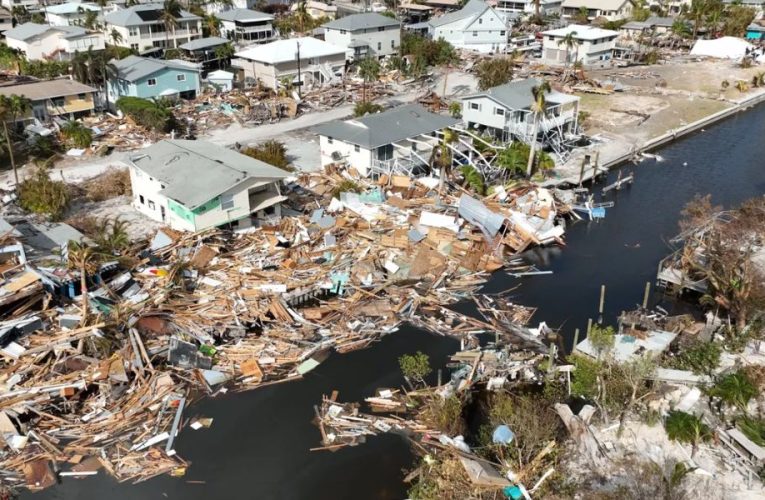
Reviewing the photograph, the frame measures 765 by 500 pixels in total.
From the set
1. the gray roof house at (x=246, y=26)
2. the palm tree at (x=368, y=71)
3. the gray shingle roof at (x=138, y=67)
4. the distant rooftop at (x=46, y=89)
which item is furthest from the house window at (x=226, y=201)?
the gray roof house at (x=246, y=26)

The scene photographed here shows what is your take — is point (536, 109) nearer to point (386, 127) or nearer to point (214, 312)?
point (386, 127)

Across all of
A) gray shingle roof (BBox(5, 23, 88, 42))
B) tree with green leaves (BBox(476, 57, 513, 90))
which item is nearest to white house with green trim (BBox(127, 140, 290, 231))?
tree with green leaves (BBox(476, 57, 513, 90))

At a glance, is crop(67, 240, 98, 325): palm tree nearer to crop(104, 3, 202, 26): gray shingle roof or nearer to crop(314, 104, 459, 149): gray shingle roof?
crop(314, 104, 459, 149): gray shingle roof

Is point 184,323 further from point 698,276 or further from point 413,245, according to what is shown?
point 698,276

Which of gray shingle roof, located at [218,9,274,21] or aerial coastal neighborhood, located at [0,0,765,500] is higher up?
gray shingle roof, located at [218,9,274,21]

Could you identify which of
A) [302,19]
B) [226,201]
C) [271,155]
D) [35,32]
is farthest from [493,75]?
[35,32]

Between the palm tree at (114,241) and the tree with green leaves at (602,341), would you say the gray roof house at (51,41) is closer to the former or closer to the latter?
the palm tree at (114,241)

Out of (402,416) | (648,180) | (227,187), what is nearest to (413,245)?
(227,187)
